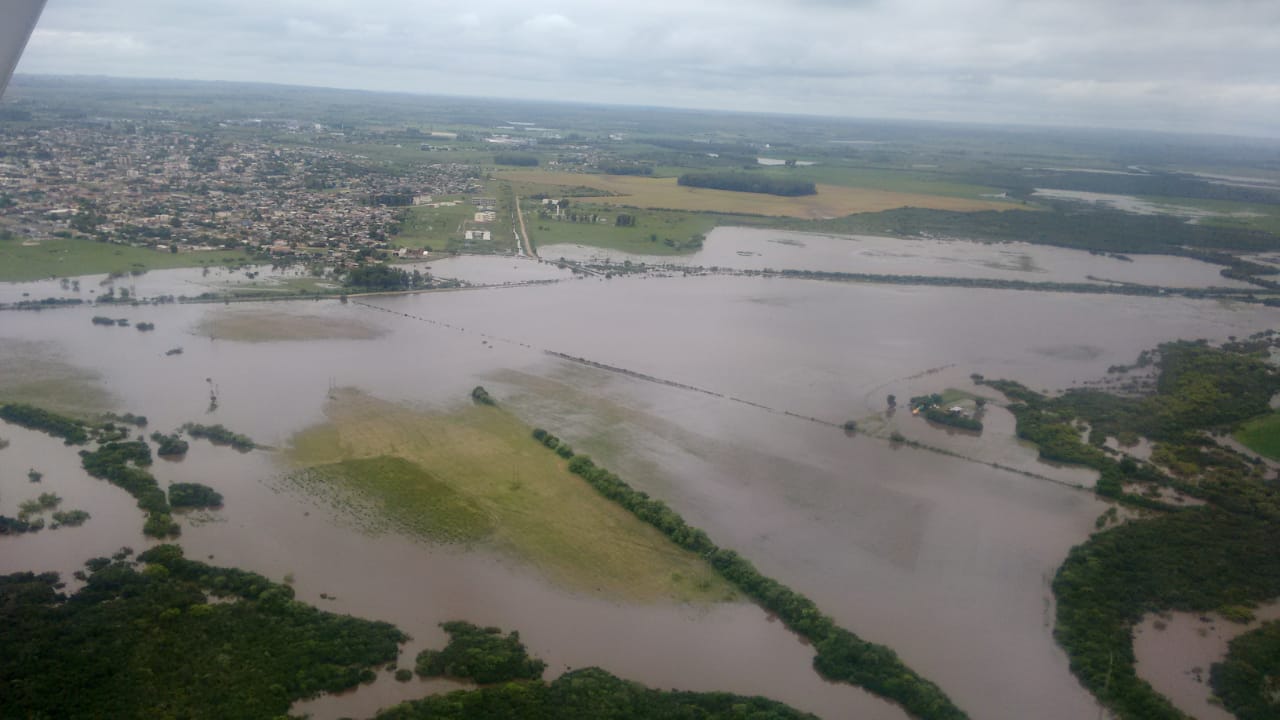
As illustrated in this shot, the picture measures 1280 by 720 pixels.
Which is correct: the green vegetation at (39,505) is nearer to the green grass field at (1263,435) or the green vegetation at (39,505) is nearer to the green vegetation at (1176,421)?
the green vegetation at (1176,421)

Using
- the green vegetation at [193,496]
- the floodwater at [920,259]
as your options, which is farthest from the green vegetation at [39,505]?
the floodwater at [920,259]

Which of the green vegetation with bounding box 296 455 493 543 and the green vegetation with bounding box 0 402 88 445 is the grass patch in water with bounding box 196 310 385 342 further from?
the green vegetation with bounding box 296 455 493 543

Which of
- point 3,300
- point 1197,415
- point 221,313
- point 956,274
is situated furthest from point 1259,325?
point 3,300

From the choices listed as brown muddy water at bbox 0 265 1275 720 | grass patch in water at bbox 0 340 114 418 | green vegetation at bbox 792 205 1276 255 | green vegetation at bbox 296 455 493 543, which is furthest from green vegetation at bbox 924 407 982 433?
green vegetation at bbox 792 205 1276 255

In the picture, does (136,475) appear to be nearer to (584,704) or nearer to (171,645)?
(171,645)

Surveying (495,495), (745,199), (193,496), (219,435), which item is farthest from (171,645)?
(745,199)

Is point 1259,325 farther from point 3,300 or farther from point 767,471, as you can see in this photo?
point 3,300
